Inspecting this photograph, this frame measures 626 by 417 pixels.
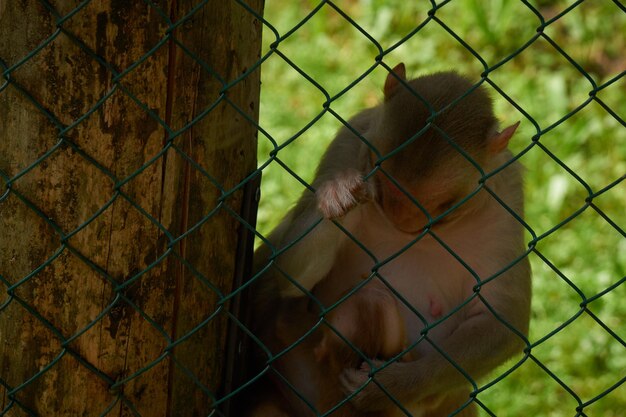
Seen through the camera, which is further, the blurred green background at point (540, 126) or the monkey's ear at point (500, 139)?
the blurred green background at point (540, 126)

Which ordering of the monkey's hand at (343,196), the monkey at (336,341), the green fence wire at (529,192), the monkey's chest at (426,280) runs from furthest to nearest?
the monkey's chest at (426,280)
the monkey at (336,341)
the monkey's hand at (343,196)
the green fence wire at (529,192)

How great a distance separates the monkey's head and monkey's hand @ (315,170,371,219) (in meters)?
0.18

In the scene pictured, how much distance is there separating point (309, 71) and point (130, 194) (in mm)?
4227

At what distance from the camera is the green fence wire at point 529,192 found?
2.98m

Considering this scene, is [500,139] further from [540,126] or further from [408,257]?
[540,126]

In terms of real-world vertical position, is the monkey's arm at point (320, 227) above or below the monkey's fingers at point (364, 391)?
above

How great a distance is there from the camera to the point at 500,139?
365 centimetres

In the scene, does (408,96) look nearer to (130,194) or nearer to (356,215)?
(356,215)

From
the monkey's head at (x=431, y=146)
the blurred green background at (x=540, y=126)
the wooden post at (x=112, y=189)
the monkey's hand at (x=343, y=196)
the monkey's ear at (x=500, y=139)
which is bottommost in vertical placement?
the blurred green background at (x=540, y=126)

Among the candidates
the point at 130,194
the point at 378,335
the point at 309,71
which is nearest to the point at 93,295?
the point at 130,194

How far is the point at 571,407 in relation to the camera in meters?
5.27

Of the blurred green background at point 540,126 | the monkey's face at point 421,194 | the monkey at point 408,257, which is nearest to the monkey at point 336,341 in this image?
the monkey at point 408,257

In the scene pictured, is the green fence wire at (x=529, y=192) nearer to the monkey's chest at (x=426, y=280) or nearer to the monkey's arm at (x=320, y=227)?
the monkey's arm at (x=320, y=227)

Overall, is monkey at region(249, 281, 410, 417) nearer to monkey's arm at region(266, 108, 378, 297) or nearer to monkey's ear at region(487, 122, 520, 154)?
monkey's arm at region(266, 108, 378, 297)
